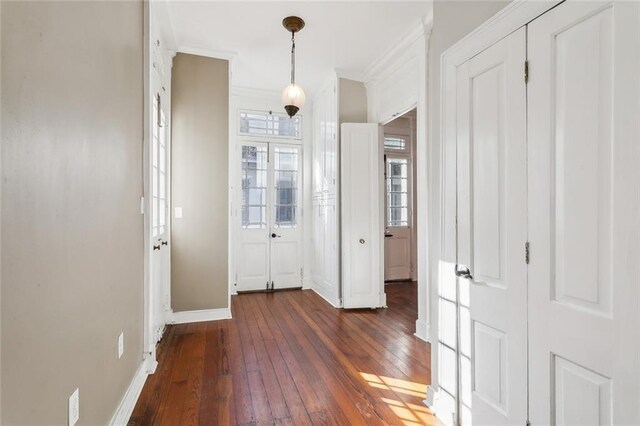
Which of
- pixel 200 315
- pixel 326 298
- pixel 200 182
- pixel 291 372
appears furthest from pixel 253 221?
pixel 291 372

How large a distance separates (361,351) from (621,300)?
215 centimetres

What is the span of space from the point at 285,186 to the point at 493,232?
13.0 feet

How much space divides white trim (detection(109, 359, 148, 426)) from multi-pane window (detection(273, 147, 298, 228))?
307 cm

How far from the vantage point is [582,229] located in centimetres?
119

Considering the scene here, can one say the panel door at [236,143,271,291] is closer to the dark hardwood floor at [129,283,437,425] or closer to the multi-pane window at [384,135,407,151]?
the dark hardwood floor at [129,283,437,425]

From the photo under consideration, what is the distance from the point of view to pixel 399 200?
19.3 feet

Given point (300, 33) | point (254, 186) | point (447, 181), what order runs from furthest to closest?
point (254, 186)
point (300, 33)
point (447, 181)

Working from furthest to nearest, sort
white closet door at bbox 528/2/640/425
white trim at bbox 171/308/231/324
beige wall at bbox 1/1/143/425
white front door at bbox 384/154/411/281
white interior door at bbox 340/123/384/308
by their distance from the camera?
1. white front door at bbox 384/154/411/281
2. white interior door at bbox 340/123/384/308
3. white trim at bbox 171/308/231/324
4. white closet door at bbox 528/2/640/425
5. beige wall at bbox 1/1/143/425

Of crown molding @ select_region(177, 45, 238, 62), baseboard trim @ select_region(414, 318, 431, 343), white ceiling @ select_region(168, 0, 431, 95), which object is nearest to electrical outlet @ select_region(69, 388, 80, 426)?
baseboard trim @ select_region(414, 318, 431, 343)

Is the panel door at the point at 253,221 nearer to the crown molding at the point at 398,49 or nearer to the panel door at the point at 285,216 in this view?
the panel door at the point at 285,216

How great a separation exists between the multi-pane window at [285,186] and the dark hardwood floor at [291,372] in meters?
1.72

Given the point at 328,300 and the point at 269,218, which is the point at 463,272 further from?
the point at 269,218

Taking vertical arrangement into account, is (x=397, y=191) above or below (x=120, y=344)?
above

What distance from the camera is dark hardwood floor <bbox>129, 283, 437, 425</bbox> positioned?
1.97m
